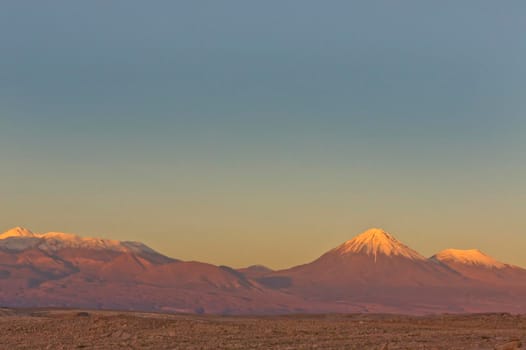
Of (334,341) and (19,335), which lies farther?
(19,335)

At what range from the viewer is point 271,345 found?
57688 millimetres

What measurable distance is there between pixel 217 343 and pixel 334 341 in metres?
7.88

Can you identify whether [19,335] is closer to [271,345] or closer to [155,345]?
[155,345]

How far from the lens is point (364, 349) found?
53.6m

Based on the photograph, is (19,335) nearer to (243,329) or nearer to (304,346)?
(243,329)

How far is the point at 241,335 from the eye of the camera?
65.2 meters

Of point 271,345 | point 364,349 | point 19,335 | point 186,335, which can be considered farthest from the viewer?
point 19,335

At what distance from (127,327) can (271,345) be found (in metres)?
18.5

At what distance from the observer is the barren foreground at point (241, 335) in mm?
57250

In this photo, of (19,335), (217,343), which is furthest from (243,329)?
(19,335)

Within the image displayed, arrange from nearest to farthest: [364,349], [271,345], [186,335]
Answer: [364,349], [271,345], [186,335]

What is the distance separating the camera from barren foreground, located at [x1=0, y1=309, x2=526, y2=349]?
57250 millimetres

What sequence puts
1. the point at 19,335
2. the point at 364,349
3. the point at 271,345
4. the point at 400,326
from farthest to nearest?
the point at 400,326
the point at 19,335
the point at 271,345
the point at 364,349

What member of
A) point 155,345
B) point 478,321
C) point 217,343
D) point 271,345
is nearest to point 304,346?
point 271,345
